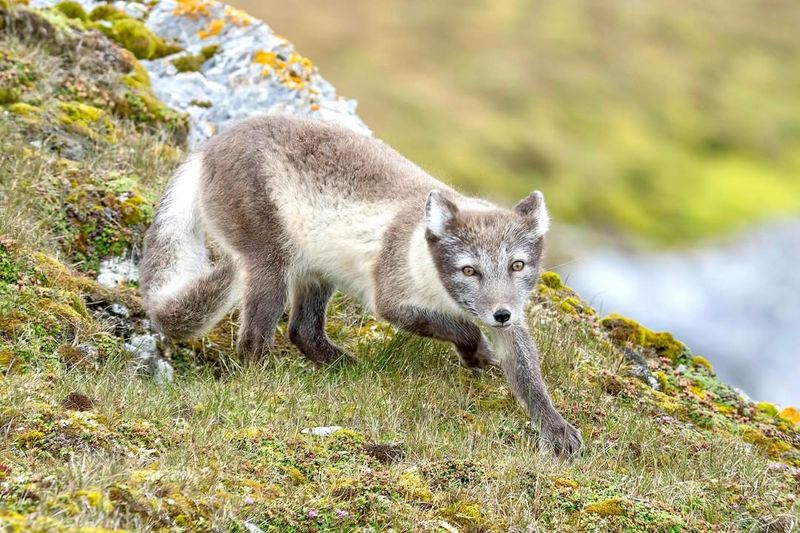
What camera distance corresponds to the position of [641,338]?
924 cm

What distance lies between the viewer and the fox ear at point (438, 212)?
23.5 feet

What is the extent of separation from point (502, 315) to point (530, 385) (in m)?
0.70

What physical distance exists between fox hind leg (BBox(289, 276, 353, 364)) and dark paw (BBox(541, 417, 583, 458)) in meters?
1.88

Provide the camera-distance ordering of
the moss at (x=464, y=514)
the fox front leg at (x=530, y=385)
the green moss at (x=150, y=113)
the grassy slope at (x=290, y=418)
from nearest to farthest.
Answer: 1. the grassy slope at (x=290, y=418)
2. the moss at (x=464, y=514)
3. the fox front leg at (x=530, y=385)
4. the green moss at (x=150, y=113)

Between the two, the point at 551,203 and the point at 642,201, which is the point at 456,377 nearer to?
the point at 551,203

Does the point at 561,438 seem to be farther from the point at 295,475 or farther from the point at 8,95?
the point at 8,95

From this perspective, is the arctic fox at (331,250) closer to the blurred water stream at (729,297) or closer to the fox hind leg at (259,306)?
the fox hind leg at (259,306)

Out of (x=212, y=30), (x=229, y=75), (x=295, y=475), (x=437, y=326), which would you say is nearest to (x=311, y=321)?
(x=437, y=326)

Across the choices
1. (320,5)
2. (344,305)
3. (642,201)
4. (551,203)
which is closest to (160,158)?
(344,305)

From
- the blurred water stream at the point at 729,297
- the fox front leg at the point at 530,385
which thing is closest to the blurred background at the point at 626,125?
the blurred water stream at the point at 729,297

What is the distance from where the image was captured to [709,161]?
209ft

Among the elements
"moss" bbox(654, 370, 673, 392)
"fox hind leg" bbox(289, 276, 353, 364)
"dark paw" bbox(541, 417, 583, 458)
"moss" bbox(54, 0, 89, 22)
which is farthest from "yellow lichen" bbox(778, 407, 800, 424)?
"moss" bbox(54, 0, 89, 22)

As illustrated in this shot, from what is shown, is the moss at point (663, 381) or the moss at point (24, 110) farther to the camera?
the moss at point (24, 110)

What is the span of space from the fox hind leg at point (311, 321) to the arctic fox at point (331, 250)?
1 cm
